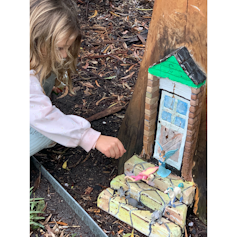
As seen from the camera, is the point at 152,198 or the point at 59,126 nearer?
the point at 59,126

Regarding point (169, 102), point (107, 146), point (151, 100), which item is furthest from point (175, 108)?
point (107, 146)

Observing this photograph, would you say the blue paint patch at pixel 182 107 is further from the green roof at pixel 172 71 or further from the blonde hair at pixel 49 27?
the blonde hair at pixel 49 27

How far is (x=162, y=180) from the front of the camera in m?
1.97

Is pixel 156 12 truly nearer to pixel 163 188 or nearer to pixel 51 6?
pixel 51 6

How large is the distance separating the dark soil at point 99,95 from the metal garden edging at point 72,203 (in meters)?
0.05

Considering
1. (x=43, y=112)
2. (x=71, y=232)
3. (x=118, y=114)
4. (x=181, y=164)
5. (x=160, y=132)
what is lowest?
(x=71, y=232)

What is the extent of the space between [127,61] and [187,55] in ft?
7.74

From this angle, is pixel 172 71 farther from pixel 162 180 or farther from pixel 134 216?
pixel 134 216

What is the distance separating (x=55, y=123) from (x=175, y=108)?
0.70 meters

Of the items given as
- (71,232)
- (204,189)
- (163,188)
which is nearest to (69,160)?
(71,232)

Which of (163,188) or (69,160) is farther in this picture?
(69,160)

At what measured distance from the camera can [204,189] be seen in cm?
189

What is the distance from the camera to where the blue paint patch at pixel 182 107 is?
1754 millimetres

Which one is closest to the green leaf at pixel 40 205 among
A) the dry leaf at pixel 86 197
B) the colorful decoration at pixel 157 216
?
the dry leaf at pixel 86 197
